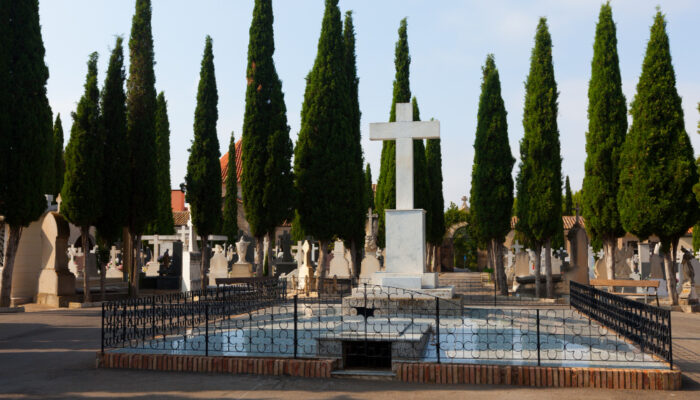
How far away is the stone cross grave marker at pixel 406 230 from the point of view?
1271 centimetres

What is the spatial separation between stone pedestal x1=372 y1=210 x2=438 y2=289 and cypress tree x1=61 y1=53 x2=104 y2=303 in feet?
37.0

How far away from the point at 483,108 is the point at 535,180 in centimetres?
368

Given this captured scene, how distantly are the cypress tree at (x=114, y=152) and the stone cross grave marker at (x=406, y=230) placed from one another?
37.6ft

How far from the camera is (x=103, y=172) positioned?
66.1ft

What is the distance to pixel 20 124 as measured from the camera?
1734cm

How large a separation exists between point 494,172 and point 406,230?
9502 millimetres

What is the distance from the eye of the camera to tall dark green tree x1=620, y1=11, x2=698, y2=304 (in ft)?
55.2

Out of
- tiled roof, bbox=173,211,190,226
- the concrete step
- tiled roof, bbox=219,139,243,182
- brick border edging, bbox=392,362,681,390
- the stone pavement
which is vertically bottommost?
the stone pavement

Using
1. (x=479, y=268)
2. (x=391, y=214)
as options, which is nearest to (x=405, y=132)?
(x=391, y=214)

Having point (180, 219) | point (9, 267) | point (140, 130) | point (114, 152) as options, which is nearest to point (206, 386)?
point (9, 267)

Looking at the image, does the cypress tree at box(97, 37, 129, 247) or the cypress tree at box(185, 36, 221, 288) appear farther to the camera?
the cypress tree at box(185, 36, 221, 288)

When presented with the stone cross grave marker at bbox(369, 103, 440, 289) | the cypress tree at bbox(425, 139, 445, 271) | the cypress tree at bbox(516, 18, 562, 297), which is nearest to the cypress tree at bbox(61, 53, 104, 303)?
the stone cross grave marker at bbox(369, 103, 440, 289)

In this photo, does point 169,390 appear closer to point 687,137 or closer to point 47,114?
point 47,114

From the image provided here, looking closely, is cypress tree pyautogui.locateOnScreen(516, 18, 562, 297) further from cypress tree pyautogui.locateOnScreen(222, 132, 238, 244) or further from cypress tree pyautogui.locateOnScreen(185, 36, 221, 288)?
cypress tree pyautogui.locateOnScreen(222, 132, 238, 244)
